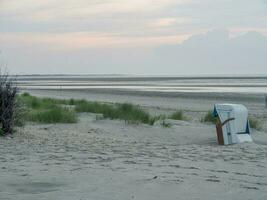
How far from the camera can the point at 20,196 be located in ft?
17.6

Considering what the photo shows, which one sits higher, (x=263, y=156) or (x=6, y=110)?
(x=6, y=110)

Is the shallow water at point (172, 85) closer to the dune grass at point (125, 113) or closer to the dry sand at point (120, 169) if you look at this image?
the dune grass at point (125, 113)

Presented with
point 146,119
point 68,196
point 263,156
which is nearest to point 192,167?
point 263,156

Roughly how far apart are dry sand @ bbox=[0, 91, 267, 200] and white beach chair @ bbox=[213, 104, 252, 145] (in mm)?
625

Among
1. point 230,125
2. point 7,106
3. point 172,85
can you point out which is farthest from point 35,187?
point 172,85

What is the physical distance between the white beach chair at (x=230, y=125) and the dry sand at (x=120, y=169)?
0.63 metres

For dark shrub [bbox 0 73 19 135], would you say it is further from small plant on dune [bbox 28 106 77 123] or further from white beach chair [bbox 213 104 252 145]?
white beach chair [bbox 213 104 252 145]

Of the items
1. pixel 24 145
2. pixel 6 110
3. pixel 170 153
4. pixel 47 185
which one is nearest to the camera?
pixel 47 185

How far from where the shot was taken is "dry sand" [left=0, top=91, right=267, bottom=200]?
5629 mm

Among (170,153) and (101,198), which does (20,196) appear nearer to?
(101,198)

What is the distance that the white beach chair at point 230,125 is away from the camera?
35.7 feet

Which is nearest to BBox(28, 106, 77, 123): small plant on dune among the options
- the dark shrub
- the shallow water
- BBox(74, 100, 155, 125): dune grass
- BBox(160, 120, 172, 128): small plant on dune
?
BBox(74, 100, 155, 125): dune grass

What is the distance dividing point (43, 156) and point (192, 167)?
2.52m

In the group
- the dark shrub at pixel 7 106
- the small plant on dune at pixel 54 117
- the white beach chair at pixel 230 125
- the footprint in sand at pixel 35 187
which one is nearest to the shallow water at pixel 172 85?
the small plant on dune at pixel 54 117
